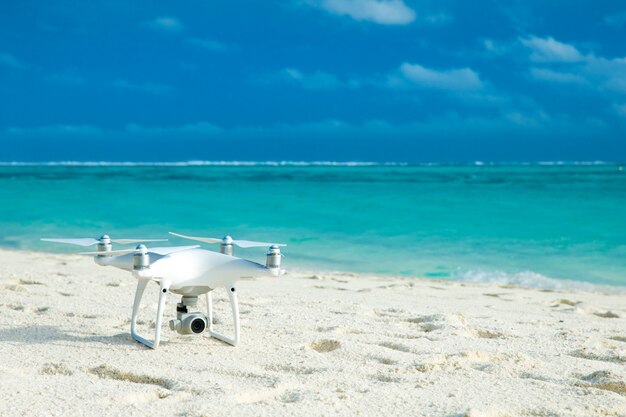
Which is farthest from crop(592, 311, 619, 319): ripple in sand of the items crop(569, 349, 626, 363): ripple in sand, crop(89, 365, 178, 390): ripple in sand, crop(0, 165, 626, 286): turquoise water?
crop(89, 365, 178, 390): ripple in sand

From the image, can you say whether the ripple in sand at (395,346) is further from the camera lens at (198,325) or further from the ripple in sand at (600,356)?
the camera lens at (198,325)

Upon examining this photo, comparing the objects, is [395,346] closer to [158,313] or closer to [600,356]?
[600,356]

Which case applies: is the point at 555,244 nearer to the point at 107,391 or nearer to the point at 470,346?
the point at 470,346

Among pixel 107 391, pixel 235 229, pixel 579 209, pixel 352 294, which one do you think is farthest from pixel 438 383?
pixel 579 209

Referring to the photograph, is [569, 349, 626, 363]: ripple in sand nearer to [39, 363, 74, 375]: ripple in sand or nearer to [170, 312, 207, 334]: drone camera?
[170, 312, 207, 334]: drone camera

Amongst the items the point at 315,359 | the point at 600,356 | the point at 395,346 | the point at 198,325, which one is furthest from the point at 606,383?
the point at 198,325

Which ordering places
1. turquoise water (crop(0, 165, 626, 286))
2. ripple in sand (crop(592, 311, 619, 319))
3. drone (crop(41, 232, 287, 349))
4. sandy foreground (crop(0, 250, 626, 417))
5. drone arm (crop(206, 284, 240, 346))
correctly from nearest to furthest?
sandy foreground (crop(0, 250, 626, 417)) → drone (crop(41, 232, 287, 349)) → drone arm (crop(206, 284, 240, 346)) → ripple in sand (crop(592, 311, 619, 319)) → turquoise water (crop(0, 165, 626, 286))

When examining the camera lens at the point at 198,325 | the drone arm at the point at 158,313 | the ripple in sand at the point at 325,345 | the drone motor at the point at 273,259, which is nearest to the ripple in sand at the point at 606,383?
the ripple in sand at the point at 325,345
